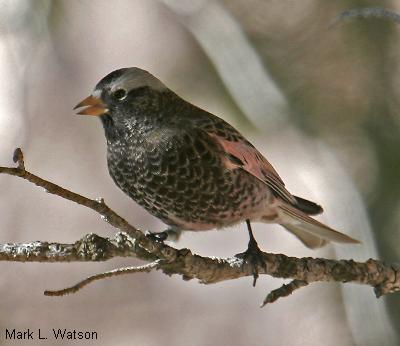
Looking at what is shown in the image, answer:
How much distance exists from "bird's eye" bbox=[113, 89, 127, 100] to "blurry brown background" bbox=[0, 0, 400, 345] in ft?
6.38

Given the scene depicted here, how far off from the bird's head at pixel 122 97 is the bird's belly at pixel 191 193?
290mm

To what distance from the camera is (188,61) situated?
7.04 m

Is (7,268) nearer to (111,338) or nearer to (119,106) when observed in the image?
(111,338)

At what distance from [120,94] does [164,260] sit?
1339 millimetres

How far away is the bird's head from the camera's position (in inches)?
171

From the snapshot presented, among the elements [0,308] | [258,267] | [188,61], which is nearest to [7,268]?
[0,308]

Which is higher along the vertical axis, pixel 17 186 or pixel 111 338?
pixel 17 186

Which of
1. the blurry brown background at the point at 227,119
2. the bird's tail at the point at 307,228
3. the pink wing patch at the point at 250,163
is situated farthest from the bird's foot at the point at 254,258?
the blurry brown background at the point at 227,119

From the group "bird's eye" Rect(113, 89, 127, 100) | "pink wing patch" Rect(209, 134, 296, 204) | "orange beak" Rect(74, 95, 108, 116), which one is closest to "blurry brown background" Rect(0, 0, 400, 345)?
"pink wing patch" Rect(209, 134, 296, 204)

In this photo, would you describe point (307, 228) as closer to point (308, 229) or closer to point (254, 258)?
point (308, 229)

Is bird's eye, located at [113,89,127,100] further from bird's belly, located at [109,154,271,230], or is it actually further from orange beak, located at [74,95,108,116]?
bird's belly, located at [109,154,271,230]

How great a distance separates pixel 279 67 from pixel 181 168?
2.35 m

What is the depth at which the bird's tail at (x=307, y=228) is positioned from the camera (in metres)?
4.91

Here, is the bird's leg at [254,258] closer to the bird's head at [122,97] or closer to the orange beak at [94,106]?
the bird's head at [122,97]
